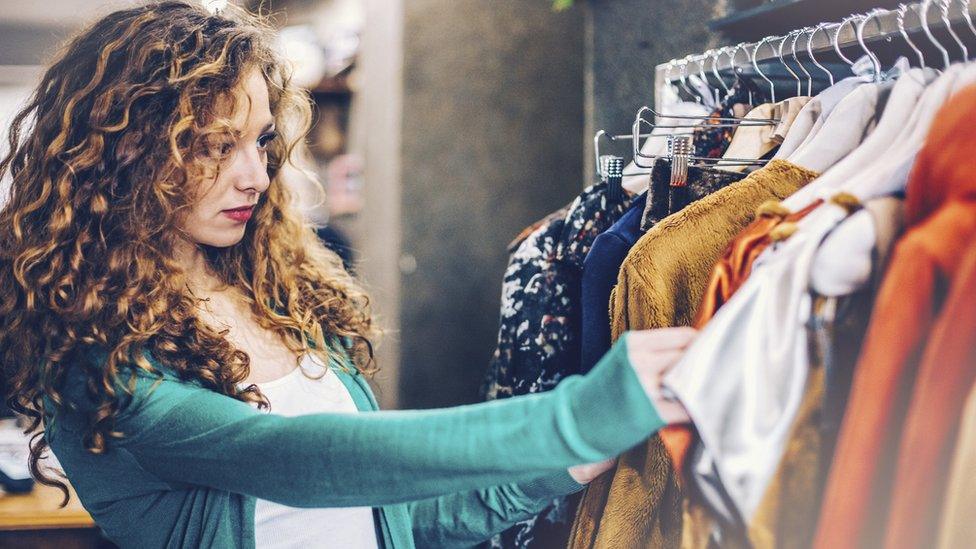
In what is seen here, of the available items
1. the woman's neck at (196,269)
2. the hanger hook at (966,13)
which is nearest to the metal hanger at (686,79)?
the hanger hook at (966,13)

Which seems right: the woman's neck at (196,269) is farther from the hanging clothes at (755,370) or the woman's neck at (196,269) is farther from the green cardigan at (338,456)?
the hanging clothes at (755,370)

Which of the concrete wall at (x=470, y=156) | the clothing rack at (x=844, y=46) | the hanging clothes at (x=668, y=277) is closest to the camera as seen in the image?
the clothing rack at (x=844, y=46)

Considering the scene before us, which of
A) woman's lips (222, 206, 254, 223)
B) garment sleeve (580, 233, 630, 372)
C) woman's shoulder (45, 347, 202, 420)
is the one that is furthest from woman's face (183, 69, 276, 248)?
garment sleeve (580, 233, 630, 372)

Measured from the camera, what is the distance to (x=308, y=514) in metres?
1.10

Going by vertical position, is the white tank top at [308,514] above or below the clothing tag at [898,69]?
below

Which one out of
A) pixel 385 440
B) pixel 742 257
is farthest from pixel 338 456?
pixel 742 257

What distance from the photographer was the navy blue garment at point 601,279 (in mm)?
1105

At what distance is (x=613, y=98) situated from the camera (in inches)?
78.2

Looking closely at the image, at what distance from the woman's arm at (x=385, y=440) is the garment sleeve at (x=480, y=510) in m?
0.29

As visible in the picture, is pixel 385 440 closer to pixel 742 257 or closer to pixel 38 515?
pixel 742 257

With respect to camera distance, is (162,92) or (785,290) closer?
(785,290)

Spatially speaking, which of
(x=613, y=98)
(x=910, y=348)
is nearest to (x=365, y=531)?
(x=910, y=348)

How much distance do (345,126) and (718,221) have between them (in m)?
2.54

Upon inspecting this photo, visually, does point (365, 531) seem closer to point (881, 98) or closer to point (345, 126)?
point (881, 98)
